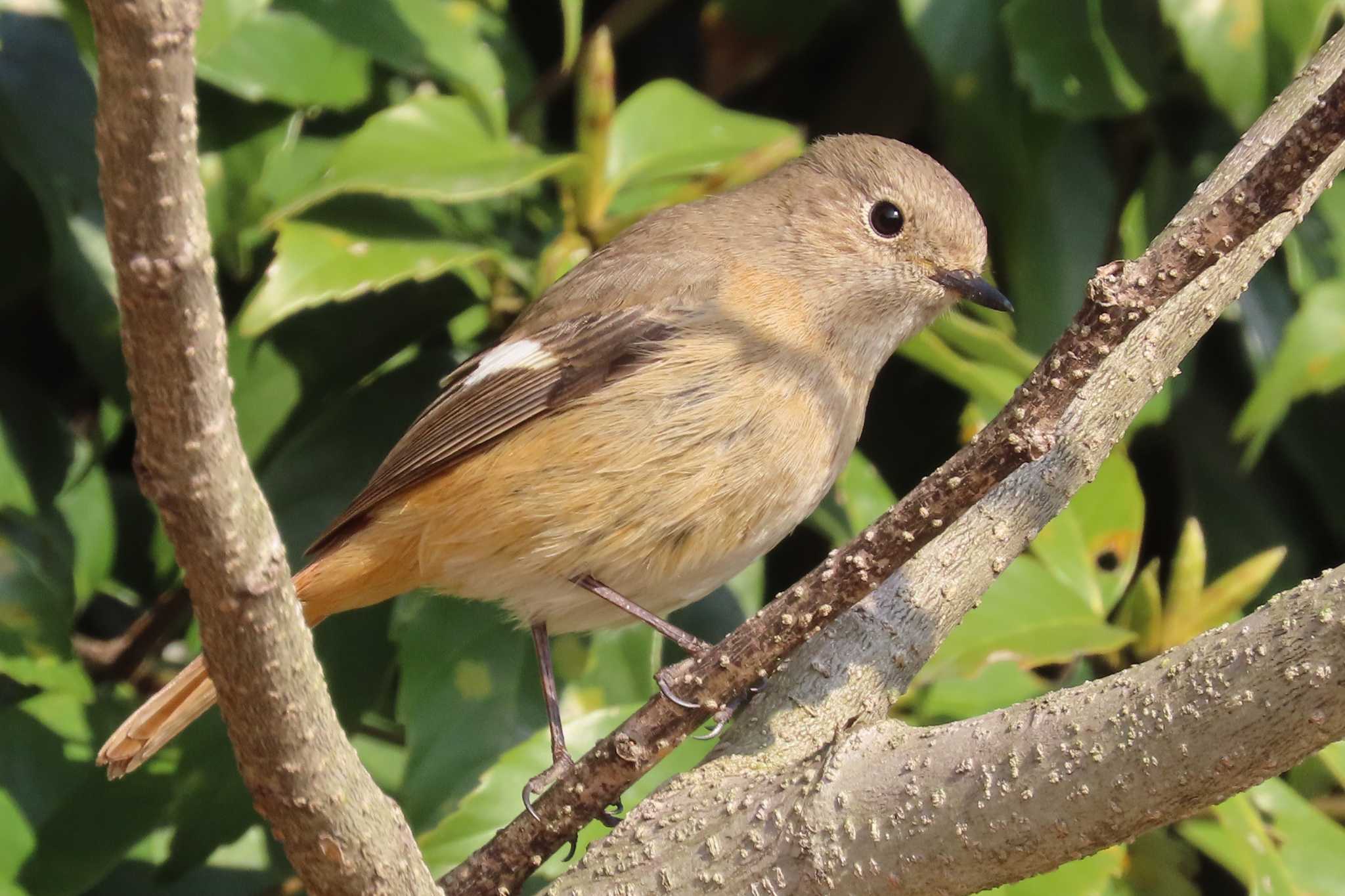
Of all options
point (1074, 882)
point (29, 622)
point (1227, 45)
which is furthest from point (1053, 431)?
point (29, 622)

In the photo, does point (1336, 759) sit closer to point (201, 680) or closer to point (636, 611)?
point (636, 611)

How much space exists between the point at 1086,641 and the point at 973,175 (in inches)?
42.9

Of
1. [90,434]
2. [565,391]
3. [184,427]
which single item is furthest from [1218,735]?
[90,434]

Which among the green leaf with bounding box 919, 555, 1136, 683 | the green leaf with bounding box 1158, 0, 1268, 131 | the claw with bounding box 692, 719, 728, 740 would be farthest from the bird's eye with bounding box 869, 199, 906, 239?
the claw with bounding box 692, 719, 728, 740

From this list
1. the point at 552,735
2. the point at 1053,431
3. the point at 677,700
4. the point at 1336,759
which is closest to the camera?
the point at 1053,431

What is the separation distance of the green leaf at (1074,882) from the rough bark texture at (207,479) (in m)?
1.00

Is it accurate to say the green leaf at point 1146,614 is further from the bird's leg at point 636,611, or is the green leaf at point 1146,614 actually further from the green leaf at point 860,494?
the bird's leg at point 636,611

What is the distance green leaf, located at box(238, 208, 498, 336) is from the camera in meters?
2.44

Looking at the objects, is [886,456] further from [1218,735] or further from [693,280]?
[1218,735]

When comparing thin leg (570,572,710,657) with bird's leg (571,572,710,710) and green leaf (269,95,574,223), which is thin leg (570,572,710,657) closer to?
bird's leg (571,572,710,710)

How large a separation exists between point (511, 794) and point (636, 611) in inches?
16.1

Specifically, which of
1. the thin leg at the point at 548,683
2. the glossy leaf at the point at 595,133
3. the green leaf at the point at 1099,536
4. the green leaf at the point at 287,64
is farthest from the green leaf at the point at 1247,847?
the green leaf at the point at 287,64

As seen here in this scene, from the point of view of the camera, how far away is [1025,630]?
2.51 metres

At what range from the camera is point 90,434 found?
3.03 meters
